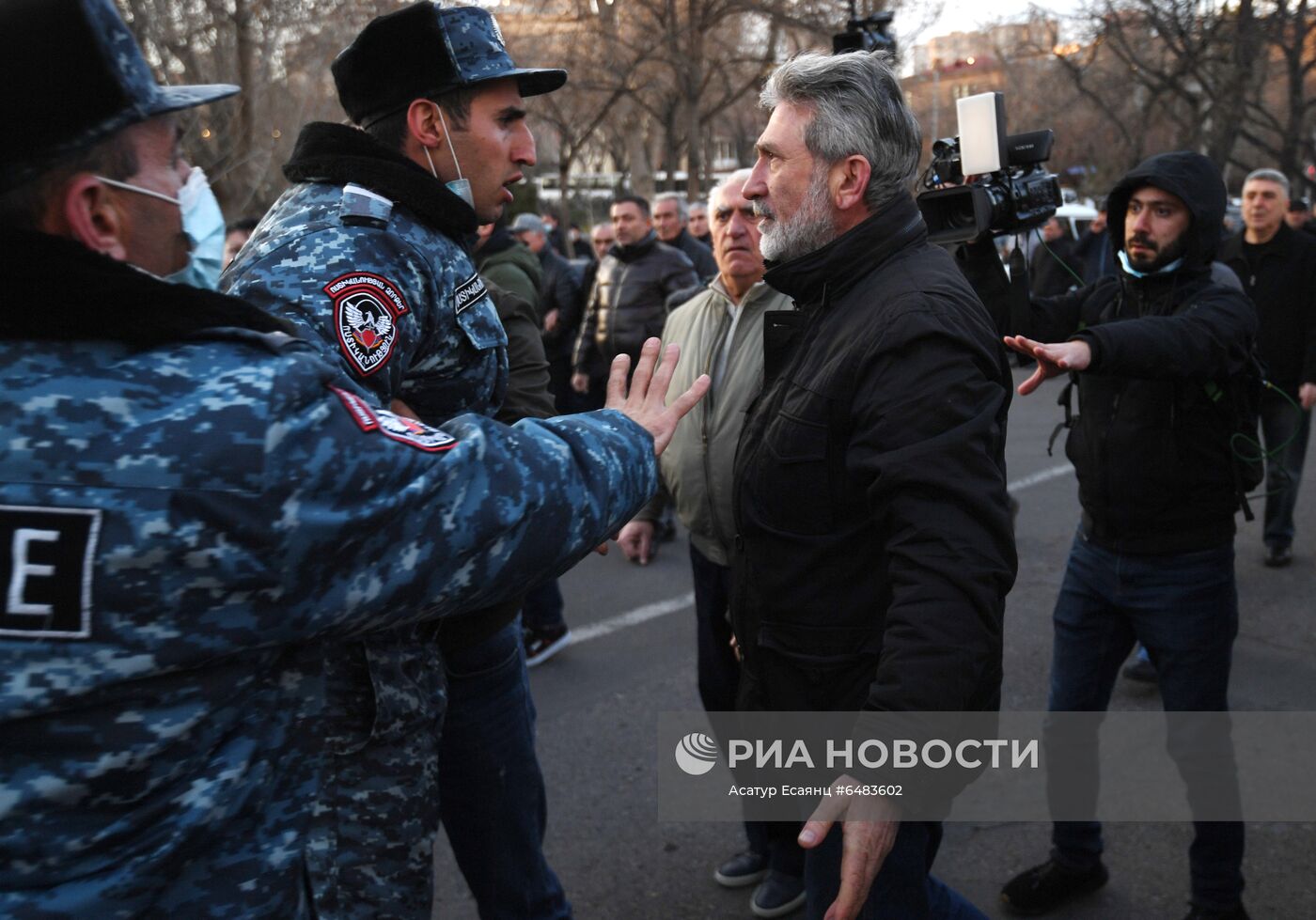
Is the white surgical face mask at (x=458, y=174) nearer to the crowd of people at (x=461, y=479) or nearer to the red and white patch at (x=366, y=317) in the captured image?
the crowd of people at (x=461, y=479)

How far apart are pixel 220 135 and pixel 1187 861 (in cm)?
1154

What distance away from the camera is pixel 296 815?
1.45 m

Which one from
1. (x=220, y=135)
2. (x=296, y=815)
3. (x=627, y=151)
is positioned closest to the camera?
(x=296, y=815)

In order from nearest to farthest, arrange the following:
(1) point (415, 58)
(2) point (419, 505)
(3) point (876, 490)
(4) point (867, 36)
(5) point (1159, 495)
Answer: (2) point (419, 505)
(3) point (876, 490)
(1) point (415, 58)
(5) point (1159, 495)
(4) point (867, 36)

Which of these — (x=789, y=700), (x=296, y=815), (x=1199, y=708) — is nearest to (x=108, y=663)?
(x=296, y=815)

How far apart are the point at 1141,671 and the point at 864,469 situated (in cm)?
312

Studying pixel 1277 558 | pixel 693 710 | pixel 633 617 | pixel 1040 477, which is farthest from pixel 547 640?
pixel 1040 477

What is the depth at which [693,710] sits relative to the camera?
430 centimetres

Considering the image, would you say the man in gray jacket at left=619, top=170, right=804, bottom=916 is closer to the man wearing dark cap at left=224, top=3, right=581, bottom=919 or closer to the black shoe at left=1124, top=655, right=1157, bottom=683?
the man wearing dark cap at left=224, top=3, right=581, bottom=919

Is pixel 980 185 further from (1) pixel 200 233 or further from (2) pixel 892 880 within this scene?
(1) pixel 200 233

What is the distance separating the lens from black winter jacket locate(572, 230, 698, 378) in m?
6.96

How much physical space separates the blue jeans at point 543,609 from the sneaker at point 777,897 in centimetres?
196

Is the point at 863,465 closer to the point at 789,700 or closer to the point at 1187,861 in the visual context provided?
the point at 789,700

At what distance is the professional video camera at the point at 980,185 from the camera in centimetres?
261
